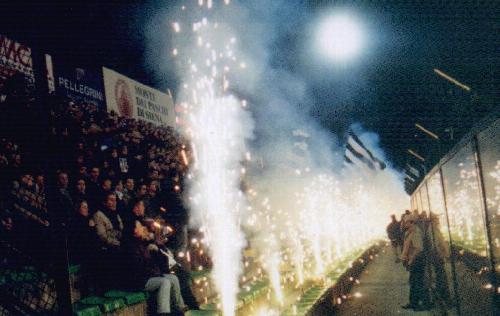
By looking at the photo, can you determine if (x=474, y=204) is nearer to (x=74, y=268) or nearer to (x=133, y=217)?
(x=133, y=217)

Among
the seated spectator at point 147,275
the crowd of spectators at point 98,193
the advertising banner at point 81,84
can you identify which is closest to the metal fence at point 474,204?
the crowd of spectators at point 98,193

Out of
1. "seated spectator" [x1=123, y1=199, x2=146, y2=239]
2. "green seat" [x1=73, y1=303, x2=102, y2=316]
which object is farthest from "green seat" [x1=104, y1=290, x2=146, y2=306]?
"seated spectator" [x1=123, y1=199, x2=146, y2=239]

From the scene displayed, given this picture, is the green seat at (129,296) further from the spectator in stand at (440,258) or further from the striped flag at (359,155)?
the striped flag at (359,155)

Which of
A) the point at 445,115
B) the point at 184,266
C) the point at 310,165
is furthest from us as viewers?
the point at 310,165

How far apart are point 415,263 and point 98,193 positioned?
6893 millimetres

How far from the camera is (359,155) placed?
7344cm

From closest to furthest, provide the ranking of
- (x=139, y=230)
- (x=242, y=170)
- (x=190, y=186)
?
1. (x=139, y=230)
2. (x=190, y=186)
3. (x=242, y=170)

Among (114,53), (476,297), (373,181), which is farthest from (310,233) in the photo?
(373,181)

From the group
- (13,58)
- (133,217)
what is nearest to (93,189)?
(133,217)

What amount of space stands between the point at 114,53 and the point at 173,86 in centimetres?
447

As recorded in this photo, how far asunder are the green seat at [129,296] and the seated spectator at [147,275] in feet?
0.49

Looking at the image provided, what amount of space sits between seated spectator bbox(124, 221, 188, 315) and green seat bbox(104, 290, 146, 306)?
149 millimetres

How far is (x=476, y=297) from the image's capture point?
561 centimetres

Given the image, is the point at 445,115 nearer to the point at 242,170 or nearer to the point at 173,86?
the point at 242,170
